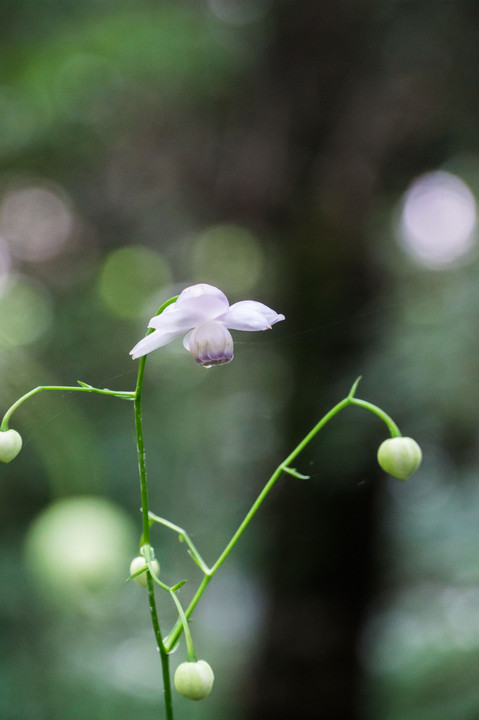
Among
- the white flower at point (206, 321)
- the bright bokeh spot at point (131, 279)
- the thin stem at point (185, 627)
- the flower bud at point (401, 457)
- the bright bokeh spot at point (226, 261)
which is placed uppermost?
the bright bokeh spot at point (226, 261)

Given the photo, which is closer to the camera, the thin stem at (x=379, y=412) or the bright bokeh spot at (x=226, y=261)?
the thin stem at (x=379, y=412)

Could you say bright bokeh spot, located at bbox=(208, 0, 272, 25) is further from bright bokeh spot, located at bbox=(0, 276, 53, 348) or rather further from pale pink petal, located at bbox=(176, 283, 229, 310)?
pale pink petal, located at bbox=(176, 283, 229, 310)

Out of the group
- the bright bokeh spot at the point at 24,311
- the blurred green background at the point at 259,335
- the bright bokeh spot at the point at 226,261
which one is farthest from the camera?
the bright bokeh spot at the point at 226,261

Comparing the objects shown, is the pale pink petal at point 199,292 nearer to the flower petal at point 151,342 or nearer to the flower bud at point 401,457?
the flower petal at point 151,342

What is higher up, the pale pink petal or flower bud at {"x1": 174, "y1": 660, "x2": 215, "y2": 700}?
the pale pink petal

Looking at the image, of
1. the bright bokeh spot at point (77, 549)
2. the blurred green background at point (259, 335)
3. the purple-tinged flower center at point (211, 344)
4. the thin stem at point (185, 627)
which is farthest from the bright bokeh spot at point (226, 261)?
the thin stem at point (185, 627)

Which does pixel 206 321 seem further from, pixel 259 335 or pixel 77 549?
pixel 259 335

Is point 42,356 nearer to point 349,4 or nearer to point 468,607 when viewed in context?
point 349,4

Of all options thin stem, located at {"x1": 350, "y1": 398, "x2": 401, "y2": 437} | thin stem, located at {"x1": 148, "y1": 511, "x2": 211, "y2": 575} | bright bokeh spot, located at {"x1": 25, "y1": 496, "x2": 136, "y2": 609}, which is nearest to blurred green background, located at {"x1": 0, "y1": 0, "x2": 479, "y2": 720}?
bright bokeh spot, located at {"x1": 25, "y1": 496, "x2": 136, "y2": 609}
